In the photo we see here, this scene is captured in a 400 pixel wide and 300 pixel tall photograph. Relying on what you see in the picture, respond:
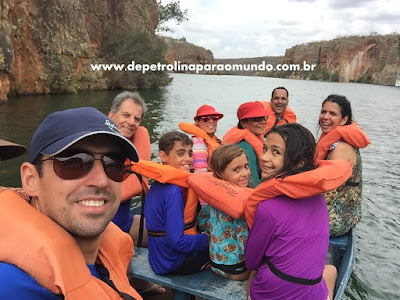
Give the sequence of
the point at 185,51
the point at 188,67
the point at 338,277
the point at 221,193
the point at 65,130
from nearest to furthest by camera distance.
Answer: the point at 65,130 → the point at 221,193 → the point at 338,277 → the point at 188,67 → the point at 185,51

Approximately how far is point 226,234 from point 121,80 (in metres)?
25.4

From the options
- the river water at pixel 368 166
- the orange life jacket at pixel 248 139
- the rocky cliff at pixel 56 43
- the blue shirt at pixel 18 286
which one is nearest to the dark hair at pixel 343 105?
the orange life jacket at pixel 248 139

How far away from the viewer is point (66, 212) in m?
1.26

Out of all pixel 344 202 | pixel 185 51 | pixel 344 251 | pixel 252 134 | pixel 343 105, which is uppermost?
pixel 185 51

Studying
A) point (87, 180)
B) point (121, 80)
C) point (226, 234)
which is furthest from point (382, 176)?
point (121, 80)

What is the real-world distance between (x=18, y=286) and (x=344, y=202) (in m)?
3.37

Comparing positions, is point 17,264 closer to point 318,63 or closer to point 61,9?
point 61,9

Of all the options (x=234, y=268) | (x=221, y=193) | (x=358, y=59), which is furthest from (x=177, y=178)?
(x=358, y=59)

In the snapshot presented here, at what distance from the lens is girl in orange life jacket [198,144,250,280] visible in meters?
2.59

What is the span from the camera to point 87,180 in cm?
131

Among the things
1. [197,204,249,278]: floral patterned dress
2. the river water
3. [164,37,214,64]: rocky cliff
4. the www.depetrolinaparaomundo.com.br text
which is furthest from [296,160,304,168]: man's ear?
[164,37,214,64]: rocky cliff

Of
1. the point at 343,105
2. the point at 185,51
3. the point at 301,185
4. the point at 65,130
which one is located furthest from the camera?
the point at 185,51

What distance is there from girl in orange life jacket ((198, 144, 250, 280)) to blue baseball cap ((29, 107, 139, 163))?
146cm

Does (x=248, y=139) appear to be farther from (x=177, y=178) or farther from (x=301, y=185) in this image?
(x=301, y=185)
